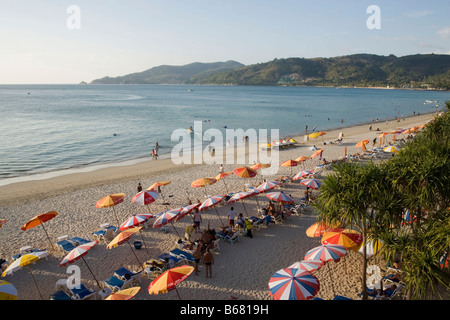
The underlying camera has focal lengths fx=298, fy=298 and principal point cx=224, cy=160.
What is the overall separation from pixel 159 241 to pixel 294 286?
7.38 meters

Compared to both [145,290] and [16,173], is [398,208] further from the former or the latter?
[16,173]

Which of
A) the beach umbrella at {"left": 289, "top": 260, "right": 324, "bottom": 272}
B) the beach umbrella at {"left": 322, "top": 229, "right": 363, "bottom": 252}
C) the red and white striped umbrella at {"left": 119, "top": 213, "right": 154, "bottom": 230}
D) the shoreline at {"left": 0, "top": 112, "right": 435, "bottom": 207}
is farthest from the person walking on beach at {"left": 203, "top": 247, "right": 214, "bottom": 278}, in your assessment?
the shoreline at {"left": 0, "top": 112, "right": 435, "bottom": 207}

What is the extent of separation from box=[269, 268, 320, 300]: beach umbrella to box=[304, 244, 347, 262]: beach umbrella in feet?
4.30

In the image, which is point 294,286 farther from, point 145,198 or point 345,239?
point 145,198

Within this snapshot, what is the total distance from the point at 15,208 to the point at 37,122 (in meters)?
47.7

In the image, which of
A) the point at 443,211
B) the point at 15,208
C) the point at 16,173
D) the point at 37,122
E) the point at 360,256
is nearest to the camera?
the point at 443,211

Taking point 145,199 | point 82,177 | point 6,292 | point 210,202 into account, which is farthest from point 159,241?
point 82,177

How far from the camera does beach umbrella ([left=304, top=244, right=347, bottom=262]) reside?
8.80 m

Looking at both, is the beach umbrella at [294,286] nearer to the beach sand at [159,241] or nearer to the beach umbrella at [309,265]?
the beach umbrella at [309,265]

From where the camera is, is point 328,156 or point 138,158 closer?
point 328,156

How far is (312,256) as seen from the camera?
29.4 feet

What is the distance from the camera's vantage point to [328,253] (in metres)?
8.90

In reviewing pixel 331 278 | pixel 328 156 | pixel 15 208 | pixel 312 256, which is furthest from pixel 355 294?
pixel 328 156

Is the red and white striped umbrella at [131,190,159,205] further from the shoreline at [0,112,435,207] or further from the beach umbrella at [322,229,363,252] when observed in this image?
the shoreline at [0,112,435,207]
